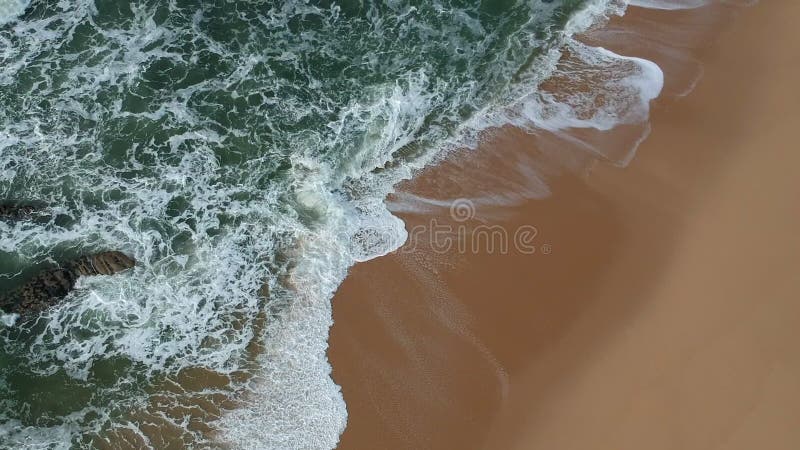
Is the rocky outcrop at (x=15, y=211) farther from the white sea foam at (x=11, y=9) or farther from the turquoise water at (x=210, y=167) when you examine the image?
the white sea foam at (x=11, y=9)

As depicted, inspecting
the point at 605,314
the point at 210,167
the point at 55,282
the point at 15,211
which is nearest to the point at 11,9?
the point at 15,211

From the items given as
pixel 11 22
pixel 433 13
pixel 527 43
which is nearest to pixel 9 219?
pixel 11 22

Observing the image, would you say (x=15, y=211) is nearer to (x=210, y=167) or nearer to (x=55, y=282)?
(x=55, y=282)

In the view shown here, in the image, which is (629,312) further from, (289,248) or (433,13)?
(433,13)

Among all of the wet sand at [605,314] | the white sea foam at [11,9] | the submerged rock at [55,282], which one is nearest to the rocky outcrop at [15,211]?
the submerged rock at [55,282]

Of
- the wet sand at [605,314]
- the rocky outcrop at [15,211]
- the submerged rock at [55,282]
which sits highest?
the wet sand at [605,314]

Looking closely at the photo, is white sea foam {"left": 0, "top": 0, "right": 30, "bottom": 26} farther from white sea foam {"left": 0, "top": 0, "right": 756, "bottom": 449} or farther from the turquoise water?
white sea foam {"left": 0, "top": 0, "right": 756, "bottom": 449}
